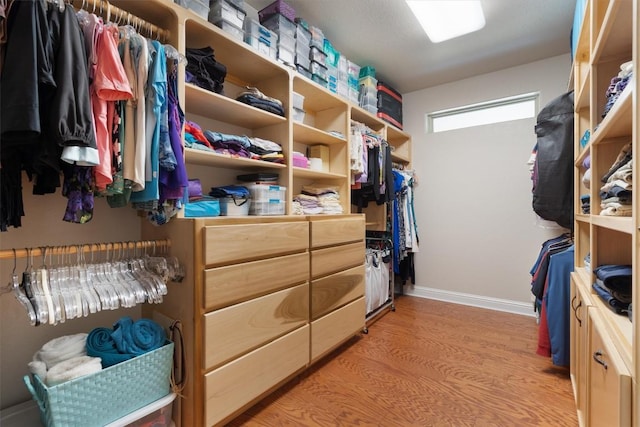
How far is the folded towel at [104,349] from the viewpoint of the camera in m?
1.20

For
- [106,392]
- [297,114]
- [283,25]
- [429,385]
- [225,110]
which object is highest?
[283,25]

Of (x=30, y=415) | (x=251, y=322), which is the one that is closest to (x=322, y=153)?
(x=251, y=322)

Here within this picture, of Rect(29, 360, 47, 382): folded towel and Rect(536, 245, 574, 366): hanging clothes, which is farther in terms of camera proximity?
Rect(536, 245, 574, 366): hanging clothes

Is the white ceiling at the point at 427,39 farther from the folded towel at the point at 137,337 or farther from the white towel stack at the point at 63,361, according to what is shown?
the white towel stack at the point at 63,361

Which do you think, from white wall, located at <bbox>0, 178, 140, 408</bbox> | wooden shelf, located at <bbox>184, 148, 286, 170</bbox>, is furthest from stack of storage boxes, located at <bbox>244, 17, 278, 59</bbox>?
white wall, located at <bbox>0, 178, 140, 408</bbox>

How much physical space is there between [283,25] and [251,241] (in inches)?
61.6

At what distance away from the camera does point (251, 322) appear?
1579 millimetres

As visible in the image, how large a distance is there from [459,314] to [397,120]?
231cm

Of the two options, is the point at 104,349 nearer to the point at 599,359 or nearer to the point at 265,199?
the point at 265,199

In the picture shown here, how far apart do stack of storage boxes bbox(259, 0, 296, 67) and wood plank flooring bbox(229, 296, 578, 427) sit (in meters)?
2.21

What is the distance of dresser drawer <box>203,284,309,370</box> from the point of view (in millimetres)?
1397

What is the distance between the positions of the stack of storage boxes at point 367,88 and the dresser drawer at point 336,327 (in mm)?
1920

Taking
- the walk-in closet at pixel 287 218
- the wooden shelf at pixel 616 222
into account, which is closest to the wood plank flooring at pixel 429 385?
the walk-in closet at pixel 287 218

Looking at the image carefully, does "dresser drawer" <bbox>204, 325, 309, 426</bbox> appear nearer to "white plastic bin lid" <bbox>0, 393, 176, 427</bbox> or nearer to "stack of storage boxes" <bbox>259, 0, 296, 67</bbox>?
"white plastic bin lid" <bbox>0, 393, 176, 427</bbox>
